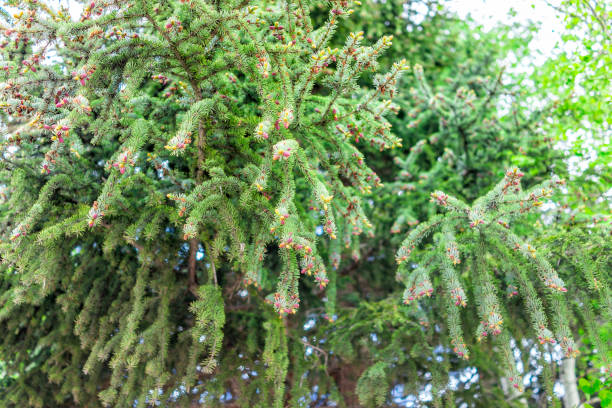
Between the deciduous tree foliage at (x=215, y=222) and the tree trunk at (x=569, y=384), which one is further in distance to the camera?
the tree trunk at (x=569, y=384)


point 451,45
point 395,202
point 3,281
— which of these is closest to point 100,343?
point 3,281

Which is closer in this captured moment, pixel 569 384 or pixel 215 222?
pixel 215 222

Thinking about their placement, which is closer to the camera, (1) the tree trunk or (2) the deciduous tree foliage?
(2) the deciduous tree foliage

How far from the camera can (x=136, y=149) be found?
7.86 feet

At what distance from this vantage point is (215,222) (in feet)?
9.71

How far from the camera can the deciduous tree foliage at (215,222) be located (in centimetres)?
246

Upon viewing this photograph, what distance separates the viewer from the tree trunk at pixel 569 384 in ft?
17.2

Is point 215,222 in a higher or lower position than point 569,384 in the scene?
higher

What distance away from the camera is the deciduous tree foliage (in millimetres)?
2461

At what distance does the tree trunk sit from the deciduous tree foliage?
157cm

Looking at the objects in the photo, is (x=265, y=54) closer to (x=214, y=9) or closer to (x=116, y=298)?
(x=214, y=9)

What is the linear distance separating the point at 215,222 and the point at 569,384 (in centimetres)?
477

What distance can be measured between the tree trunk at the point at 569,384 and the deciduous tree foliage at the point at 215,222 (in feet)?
5.15

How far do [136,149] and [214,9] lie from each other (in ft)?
2.77
